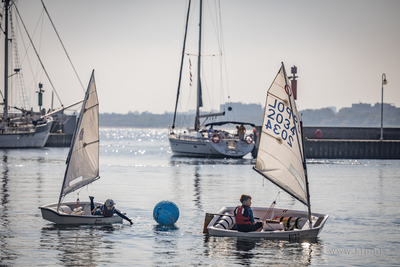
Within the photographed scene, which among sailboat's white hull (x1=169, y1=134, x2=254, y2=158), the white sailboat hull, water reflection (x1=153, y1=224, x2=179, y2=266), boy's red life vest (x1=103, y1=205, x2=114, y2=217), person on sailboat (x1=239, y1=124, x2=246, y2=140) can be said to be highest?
person on sailboat (x1=239, y1=124, x2=246, y2=140)

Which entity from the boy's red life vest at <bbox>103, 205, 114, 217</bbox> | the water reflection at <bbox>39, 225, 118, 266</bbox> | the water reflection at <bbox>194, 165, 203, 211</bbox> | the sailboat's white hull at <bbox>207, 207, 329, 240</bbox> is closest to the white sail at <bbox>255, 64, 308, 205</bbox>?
the sailboat's white hull at <bbox>207, 207, 329, 240</bbox>

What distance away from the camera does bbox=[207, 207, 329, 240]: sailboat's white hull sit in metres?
16.7

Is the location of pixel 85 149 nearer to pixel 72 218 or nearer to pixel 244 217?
pixel 72 218

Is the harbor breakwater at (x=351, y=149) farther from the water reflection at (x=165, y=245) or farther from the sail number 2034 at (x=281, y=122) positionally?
the water reflection at (x=165, y=245)

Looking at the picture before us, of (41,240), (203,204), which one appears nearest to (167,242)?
(41,240)

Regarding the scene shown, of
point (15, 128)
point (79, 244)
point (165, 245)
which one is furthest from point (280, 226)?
point (15, 128)

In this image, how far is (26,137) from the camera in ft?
277

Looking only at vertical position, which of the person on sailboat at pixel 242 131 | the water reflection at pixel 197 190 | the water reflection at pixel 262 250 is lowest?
the water reflection at pixel 262 250

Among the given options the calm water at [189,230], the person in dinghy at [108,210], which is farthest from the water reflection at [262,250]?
the person in dinghy at [108,210]

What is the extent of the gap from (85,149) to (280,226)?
26.1 feet

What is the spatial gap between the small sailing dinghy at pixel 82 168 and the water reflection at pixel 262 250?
4591mm

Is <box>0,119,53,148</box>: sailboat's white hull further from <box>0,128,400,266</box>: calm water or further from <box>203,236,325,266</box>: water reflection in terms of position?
<box>203,236,325,266</box>: water reflection

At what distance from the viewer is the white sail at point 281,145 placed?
1853cm

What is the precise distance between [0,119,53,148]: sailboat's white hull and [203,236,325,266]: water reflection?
69.9 metres
